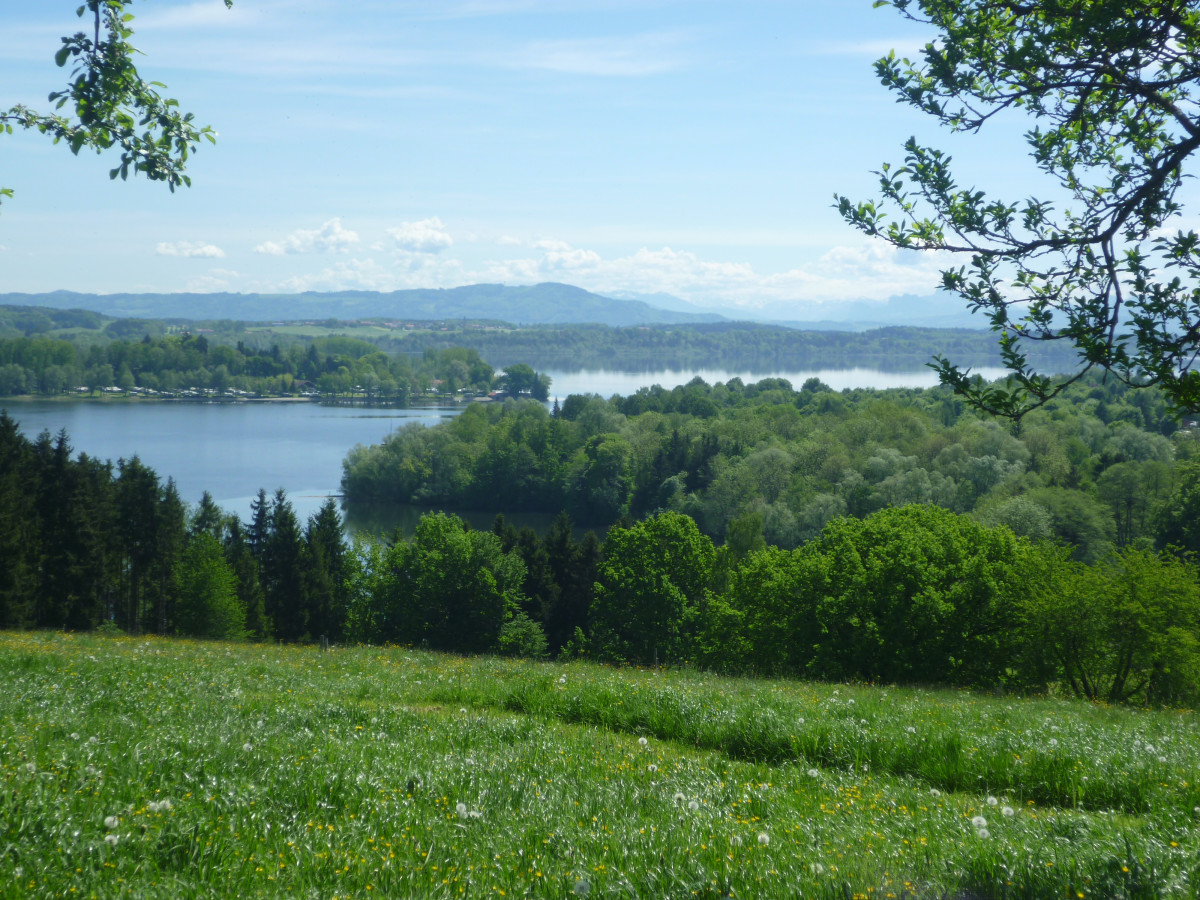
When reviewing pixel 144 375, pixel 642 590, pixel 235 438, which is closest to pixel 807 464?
pixel 642 590

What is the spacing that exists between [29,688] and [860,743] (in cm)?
849

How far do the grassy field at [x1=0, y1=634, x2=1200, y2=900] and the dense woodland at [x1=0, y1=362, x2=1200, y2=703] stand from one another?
32.8 feet

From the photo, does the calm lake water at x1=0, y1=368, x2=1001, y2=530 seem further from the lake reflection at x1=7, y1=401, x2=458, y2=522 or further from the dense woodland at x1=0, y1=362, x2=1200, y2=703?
the dense woodland at x1=0, y1=362, x2=1200, y2=703

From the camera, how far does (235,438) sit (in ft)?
406

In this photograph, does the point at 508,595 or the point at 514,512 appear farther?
the point at 514,512

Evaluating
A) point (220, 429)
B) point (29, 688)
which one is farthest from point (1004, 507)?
point (220, 429)

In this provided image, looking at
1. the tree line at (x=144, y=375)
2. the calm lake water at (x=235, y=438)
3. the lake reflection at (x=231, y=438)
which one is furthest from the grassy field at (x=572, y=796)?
the tree line at (x=144, y=375)

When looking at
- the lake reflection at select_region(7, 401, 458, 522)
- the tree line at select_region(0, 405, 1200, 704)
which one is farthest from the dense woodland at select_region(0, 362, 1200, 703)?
the lake reflection at select_region(7, 401, 458, 522)

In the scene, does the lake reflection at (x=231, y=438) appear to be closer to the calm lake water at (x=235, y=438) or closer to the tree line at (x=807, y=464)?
the calm lake water at (x=235, y=438)

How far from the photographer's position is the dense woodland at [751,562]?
23.7 m

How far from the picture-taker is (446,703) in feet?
31.6

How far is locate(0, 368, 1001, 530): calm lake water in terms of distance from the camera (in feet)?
283

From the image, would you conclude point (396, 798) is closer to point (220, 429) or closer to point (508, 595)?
point (508, 595)

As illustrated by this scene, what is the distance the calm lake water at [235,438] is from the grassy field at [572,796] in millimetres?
65173
